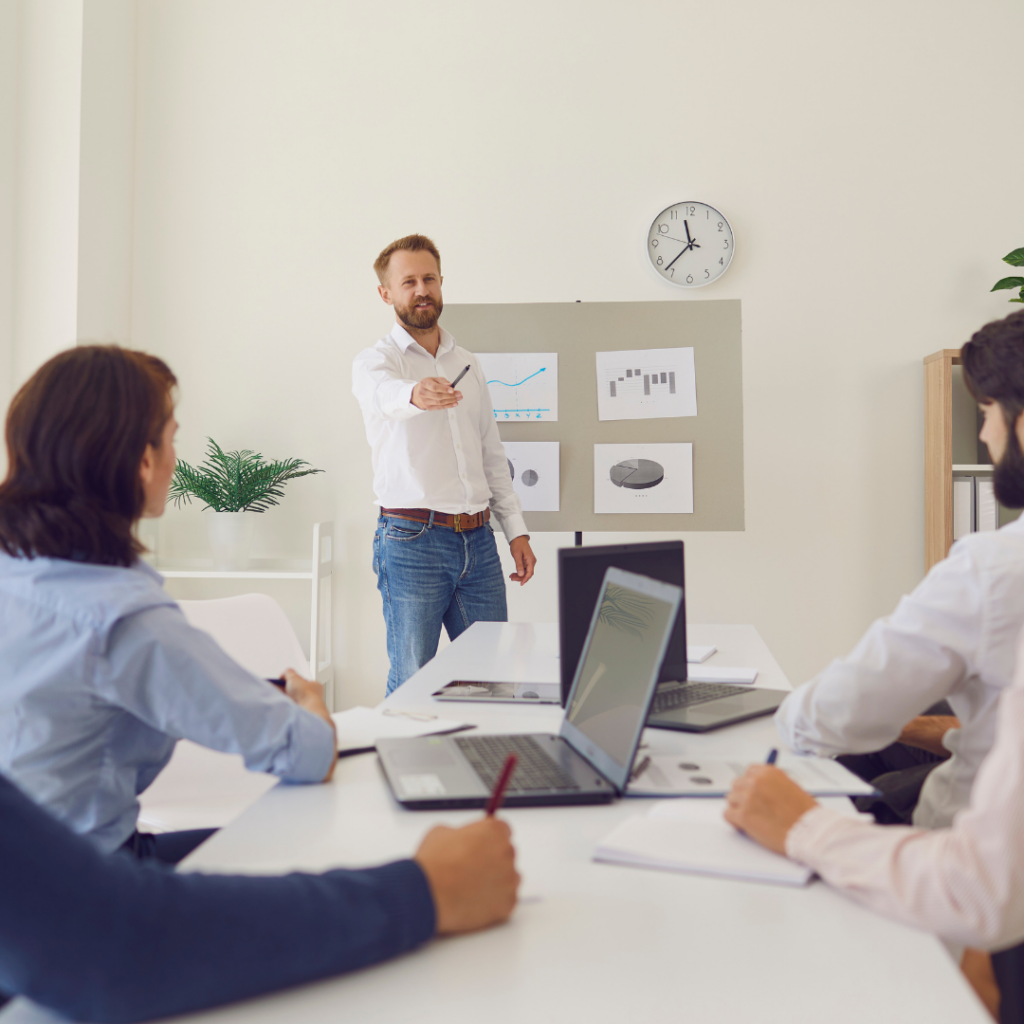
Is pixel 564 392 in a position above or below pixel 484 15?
below

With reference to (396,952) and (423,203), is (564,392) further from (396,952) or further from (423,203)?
(396,952)

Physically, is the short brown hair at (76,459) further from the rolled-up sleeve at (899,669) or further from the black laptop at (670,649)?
the rolled-up sleeve at (899,669)

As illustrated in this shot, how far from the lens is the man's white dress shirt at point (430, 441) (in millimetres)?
2854

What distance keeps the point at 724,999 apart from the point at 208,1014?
1.23 feet

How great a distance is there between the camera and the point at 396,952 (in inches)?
28.1

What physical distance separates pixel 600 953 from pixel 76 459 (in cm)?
79

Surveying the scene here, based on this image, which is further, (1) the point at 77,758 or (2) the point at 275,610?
(2) the point at 275,610

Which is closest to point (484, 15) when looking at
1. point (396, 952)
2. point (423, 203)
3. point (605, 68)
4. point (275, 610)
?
→ point (605, 68)

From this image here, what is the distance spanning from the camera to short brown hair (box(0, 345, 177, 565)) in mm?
1048

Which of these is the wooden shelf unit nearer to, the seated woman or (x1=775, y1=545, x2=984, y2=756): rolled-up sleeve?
(x1=775, y1=545, x2=984, y2=756): rolled-up sleeve

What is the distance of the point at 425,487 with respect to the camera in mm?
2852

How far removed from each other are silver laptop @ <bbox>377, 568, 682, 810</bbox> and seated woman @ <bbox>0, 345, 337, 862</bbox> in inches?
5.9

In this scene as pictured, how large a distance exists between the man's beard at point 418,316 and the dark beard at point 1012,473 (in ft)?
6.55

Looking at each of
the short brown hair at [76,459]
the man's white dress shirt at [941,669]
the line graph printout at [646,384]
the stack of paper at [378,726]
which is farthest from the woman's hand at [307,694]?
the line graph printout at [646,384]
